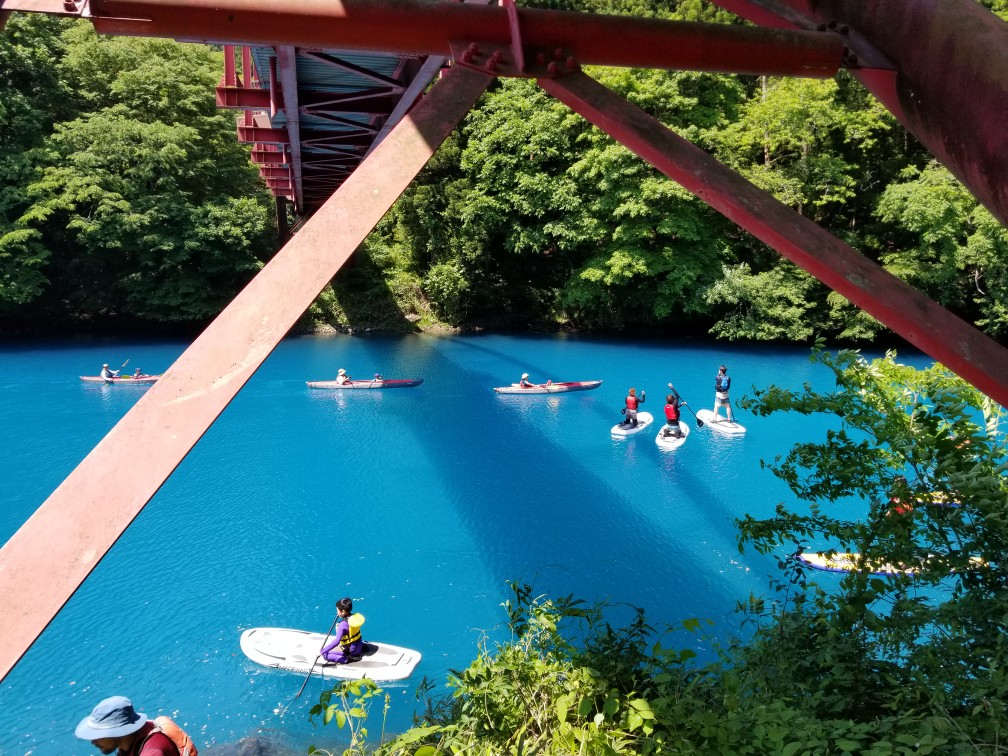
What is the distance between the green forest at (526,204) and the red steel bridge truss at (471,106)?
20.0 metres

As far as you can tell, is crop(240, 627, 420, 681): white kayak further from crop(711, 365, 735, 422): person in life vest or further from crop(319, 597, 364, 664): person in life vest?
crop(711, 365, 735, 422): person in life vest

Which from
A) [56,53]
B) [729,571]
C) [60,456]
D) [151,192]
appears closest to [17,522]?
[60,456]

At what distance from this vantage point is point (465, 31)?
2.20 metres

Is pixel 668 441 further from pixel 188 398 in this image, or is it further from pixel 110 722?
pixel 188 398

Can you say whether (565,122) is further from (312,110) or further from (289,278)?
(289,278)

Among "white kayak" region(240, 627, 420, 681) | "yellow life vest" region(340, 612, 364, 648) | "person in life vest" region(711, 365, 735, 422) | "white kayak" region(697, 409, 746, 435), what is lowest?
"white kayak" region(240, 627, 420, 681)

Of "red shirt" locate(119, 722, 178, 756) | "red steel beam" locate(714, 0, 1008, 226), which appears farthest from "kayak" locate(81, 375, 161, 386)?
"red steel beam" locate(714, 0, 1008, 226)

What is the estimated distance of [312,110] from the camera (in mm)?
7383

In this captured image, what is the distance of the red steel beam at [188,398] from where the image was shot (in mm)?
1383

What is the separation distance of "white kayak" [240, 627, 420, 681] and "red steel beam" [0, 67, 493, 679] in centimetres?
505

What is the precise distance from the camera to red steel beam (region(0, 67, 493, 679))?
1383 mm

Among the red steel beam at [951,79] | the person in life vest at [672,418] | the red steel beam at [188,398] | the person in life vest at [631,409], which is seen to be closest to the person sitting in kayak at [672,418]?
the person in life vest at [672,418]

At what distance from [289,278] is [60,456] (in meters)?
12.7

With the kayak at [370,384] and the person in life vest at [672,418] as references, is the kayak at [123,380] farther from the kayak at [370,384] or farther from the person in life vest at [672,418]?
the person in life vest at [672,418]
